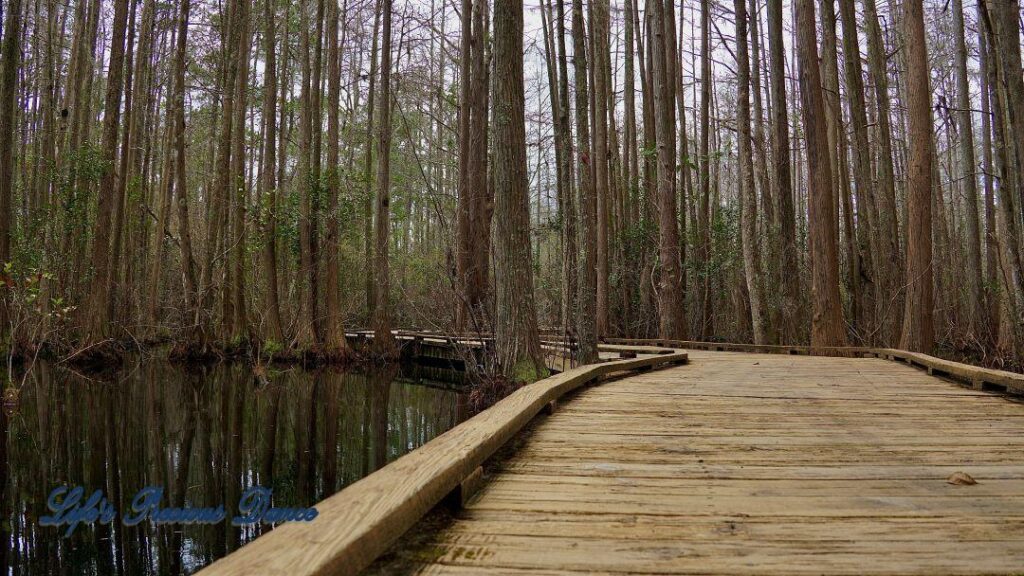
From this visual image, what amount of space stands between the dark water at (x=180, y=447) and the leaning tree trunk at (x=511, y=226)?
1.24m

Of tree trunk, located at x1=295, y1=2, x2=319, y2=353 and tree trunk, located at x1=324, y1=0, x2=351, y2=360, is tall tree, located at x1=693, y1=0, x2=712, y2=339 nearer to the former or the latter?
tree trunk, located at x1=324, y1=0, x2=351, y2=360

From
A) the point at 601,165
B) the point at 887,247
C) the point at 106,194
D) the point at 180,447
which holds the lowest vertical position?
the point at 180,447

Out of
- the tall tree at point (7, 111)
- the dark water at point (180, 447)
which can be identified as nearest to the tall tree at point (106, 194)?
the dark water at point (180, 447)

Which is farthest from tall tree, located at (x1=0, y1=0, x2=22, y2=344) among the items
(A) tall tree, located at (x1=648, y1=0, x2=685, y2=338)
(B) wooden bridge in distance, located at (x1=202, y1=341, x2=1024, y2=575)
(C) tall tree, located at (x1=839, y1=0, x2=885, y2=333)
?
(C) tall tree, located at (x1=839, y1=0, x2=885, y2=333)

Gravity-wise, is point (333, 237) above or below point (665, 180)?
below

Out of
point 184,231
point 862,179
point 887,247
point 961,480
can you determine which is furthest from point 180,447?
point 887,247

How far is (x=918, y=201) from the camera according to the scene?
8.83 metres

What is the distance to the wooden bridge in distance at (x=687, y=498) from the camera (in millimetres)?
1509

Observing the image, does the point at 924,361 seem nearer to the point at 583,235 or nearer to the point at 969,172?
the point at 583,235

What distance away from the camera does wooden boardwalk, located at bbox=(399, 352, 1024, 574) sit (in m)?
1.58

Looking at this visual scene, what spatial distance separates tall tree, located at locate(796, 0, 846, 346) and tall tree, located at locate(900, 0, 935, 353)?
0.96 metres

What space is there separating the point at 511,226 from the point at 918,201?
593cm

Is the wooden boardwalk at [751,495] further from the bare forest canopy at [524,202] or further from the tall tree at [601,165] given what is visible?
the tall tree at [601,165]

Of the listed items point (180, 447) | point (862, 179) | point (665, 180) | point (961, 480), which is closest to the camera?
Result: point (961, 480)
